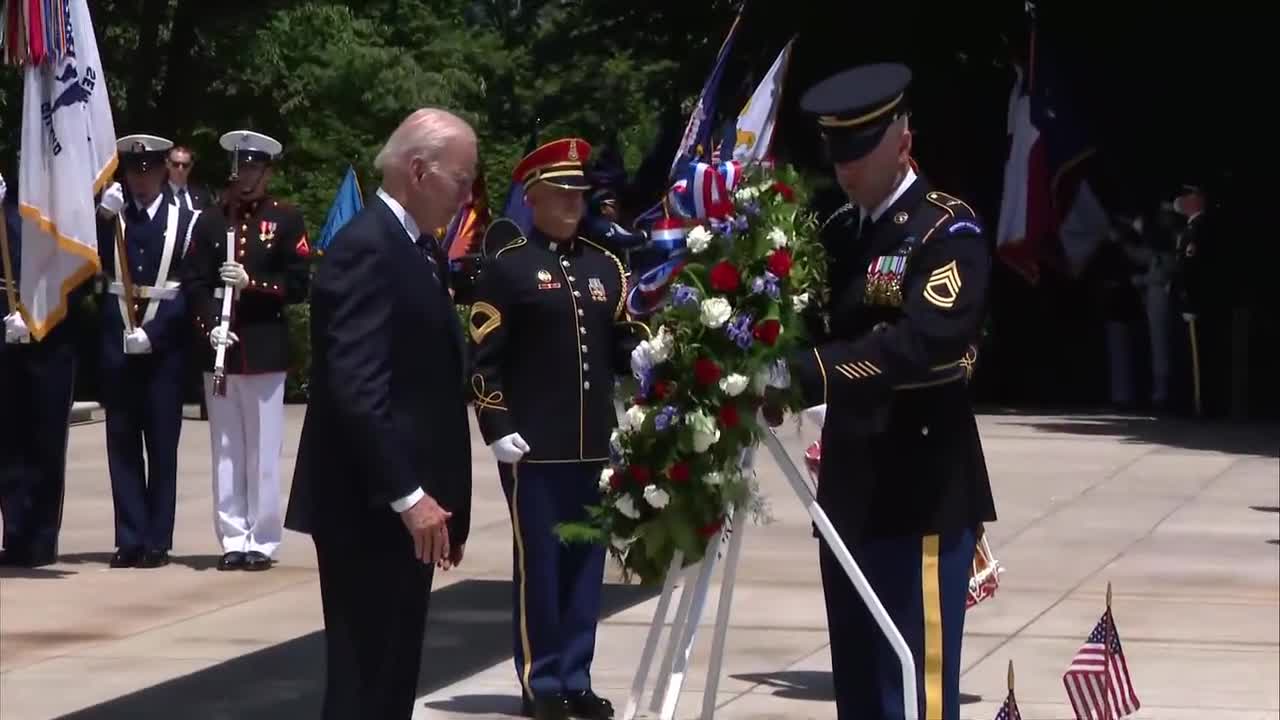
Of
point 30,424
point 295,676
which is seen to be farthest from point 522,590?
point 30,424

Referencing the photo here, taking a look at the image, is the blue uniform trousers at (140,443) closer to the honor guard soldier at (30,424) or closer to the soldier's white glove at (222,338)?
the honor guard soldier at (30,424)

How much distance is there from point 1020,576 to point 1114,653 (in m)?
5.23

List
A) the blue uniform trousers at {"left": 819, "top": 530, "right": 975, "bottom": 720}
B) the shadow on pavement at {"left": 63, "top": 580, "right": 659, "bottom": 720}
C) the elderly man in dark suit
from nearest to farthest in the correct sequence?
the elderly man in dark suit, the blue uniform trousers at {"left": 819, "top": 530, "right": 975, "bottom": 720}, the shadow on pavement at {"left": 63, "top": 580, "right": 659, "bottom": 720}

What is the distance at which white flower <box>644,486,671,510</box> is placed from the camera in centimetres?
592

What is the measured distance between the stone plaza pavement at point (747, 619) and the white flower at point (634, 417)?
16.2 inches

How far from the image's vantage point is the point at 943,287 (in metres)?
5.33

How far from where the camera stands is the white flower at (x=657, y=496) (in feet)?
19.4

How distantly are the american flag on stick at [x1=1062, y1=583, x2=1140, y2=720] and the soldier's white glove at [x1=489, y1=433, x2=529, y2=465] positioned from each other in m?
2.07

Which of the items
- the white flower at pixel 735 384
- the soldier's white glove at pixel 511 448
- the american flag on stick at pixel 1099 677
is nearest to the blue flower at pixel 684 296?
the white flower at pixel 735 384

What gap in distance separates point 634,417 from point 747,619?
4114 mm

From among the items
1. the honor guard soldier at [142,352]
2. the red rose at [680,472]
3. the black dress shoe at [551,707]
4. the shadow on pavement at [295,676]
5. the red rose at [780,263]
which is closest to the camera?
the red rose at [780,263]

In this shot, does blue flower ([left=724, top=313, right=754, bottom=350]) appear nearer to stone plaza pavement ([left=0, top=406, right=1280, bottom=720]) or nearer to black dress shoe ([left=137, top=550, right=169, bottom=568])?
stone plaza pavement ([left=0, top=406, right=1280, bottom=720])

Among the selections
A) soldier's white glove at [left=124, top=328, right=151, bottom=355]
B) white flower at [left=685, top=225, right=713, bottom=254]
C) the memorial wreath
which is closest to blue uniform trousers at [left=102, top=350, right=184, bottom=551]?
soldier's white glove at [left=124, top=328, right=151, bottom=355]

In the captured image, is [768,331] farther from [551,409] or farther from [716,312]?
[551,409]
